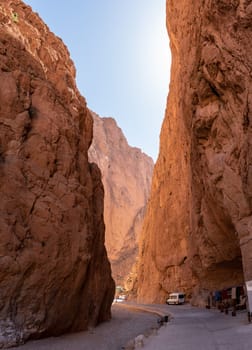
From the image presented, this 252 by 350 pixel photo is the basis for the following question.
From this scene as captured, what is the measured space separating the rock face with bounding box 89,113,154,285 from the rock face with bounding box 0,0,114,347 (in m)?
71.0

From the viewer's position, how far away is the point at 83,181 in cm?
1808

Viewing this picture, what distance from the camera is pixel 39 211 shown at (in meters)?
14.1

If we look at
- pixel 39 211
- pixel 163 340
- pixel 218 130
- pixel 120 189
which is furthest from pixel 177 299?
pixel 120 189

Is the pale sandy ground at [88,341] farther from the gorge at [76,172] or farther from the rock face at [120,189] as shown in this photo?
the rock face at [120,189]

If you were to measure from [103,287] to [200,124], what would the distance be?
36.5 feet

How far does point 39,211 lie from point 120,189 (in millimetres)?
83526

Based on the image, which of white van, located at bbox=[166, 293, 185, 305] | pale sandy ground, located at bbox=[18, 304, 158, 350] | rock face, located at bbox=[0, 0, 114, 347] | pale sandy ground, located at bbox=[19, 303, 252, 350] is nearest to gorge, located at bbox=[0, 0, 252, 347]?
rock face, located at bbox=[0, 0, 114, 347]

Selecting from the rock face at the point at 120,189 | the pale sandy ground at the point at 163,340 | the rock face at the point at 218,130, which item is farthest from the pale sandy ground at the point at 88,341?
the rock face at the point at 120,189

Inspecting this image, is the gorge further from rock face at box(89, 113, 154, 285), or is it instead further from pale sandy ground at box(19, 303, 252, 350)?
rock face at box(89, 113, 154, 285)

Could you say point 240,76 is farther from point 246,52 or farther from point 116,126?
point 116,126

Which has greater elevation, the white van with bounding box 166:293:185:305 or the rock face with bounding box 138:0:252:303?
the rock face with bounding box 138:0:252:303

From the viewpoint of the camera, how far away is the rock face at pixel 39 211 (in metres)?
12.4

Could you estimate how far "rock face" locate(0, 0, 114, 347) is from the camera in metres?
12.4

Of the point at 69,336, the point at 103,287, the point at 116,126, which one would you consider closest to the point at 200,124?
the point at 103,287
